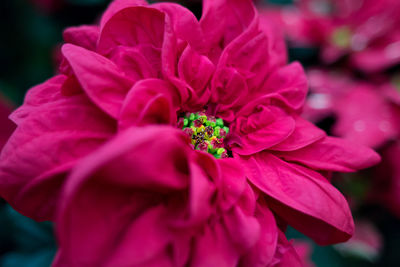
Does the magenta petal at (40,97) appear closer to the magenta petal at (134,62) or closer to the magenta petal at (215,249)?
the magenta petal at (134,62)

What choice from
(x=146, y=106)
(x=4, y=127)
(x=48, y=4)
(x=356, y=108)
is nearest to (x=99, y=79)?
(x=146, y=106)

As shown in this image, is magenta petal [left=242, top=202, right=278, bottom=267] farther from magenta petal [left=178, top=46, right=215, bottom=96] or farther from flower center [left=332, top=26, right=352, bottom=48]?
flower center [left=332, top=26, right=352, bottom=48]

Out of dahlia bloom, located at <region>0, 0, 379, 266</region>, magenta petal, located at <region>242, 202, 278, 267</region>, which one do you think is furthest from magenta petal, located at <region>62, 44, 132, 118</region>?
magenta petal, located at <region>242, 202, 278, 267</region>

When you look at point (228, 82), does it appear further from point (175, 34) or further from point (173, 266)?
point (173, 266)

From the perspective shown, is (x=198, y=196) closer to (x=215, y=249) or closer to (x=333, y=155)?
(x=215, y=249)

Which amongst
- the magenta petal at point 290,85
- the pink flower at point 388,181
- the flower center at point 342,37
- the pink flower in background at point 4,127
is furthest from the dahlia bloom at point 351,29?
the pink flower in background at point 4,127

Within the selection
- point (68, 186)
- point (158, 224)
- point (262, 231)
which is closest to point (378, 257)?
point (262, 231)
